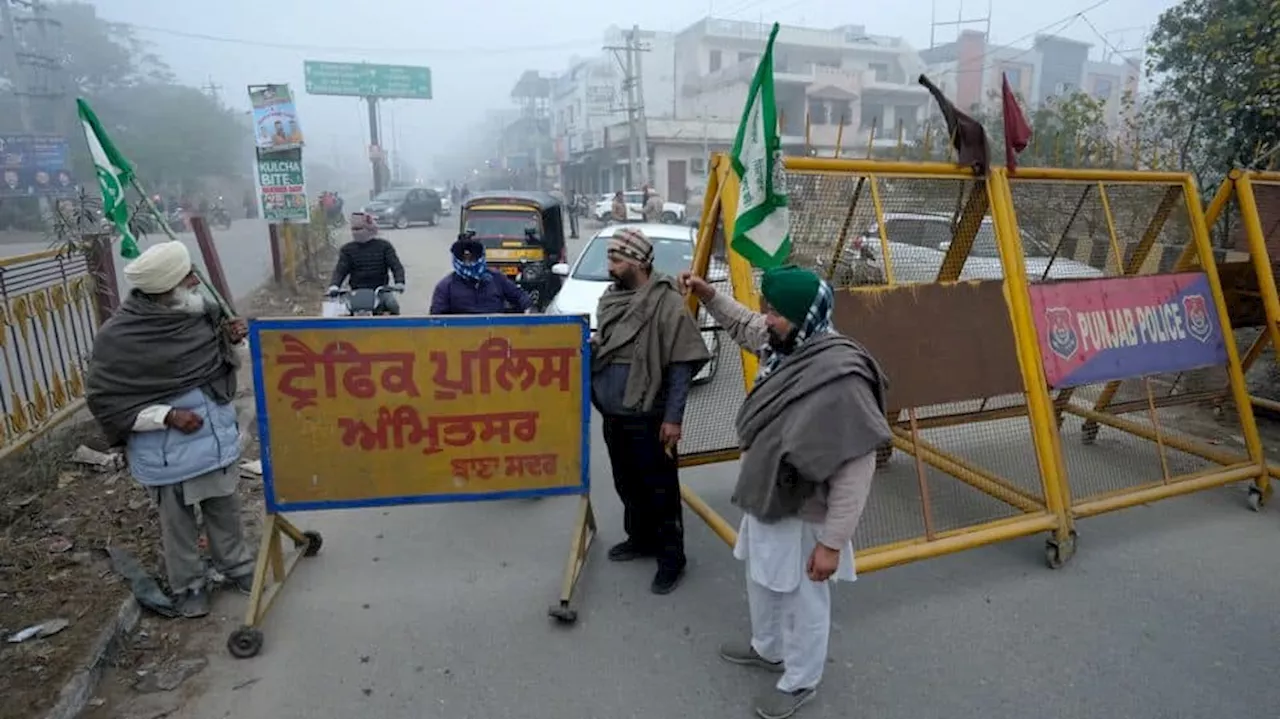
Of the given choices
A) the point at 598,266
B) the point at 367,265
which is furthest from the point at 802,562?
the point at 598,266

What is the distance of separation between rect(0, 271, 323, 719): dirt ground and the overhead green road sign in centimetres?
4211

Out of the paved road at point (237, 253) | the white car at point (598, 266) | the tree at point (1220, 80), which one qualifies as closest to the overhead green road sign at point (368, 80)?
the paved road at point (237, 253)

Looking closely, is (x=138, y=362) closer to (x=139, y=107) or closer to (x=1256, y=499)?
(x=1256, y=499)

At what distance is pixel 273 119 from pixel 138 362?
30.2 feet

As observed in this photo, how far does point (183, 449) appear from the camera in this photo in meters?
3.13

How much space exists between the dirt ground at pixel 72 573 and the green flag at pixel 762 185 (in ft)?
9.06

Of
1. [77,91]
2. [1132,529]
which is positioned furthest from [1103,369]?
→ [77,91]

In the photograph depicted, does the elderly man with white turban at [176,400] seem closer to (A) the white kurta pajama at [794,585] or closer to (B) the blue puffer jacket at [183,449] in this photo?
(B) the blue puffer jacket at [183,449]

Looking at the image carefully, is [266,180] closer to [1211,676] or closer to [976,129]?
[976,129]

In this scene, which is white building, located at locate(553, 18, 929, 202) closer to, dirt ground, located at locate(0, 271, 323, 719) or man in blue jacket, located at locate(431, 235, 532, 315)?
man in blue jacket, located at locate(431, 235, 532, 315)

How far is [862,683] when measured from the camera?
2.87 m

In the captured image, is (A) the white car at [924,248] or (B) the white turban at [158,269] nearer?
(B) the white turban at [158,269]

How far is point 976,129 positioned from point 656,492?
243 cm

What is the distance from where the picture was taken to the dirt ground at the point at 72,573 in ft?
9.11
